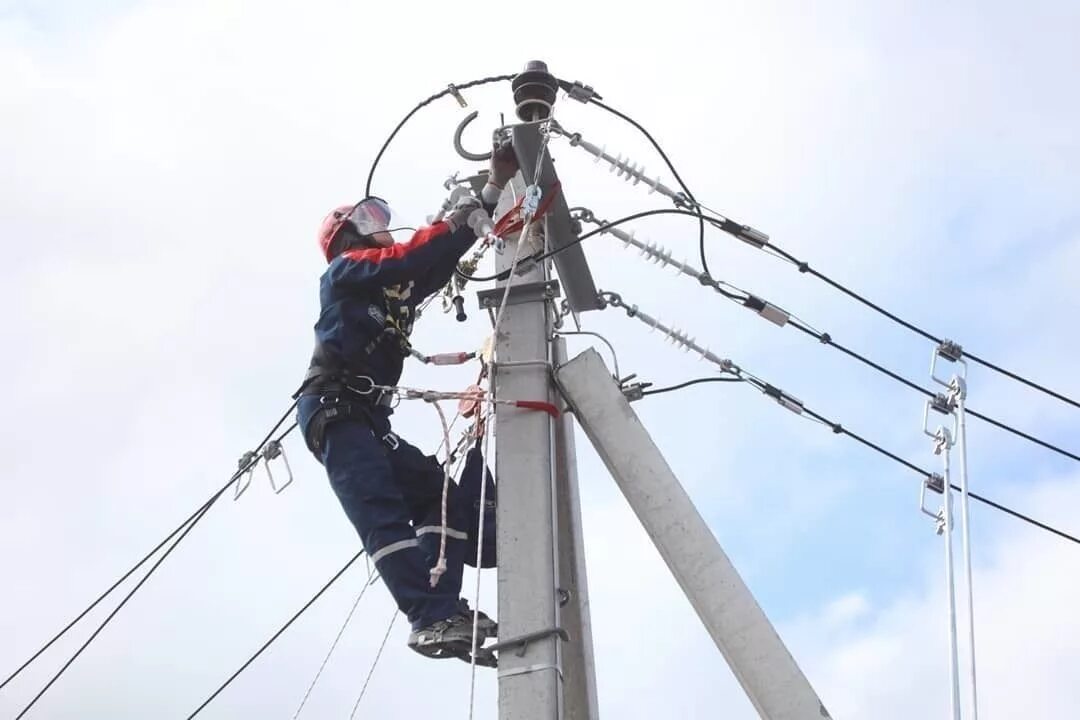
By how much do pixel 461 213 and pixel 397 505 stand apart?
1.21 m

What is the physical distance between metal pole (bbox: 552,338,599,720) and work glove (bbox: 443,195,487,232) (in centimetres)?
71

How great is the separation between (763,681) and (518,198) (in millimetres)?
2320

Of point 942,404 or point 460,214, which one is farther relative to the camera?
point 942,404

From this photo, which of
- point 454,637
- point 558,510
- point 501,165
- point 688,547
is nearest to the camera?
point 454,637

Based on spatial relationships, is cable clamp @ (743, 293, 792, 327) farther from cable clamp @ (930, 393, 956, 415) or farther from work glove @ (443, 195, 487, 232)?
work glove @ (443, 195, 487, 232)

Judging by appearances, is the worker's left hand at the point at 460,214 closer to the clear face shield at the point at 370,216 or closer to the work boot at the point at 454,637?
the clear face shield at the point at 370,216

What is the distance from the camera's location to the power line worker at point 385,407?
5098 millimetres

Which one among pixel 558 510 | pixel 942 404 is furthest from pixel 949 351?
pixel 558 510

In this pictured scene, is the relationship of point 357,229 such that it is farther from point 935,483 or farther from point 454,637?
point 935,483

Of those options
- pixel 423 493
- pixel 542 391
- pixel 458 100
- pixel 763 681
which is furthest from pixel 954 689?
pixel 458 100

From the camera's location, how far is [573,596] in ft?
17.2

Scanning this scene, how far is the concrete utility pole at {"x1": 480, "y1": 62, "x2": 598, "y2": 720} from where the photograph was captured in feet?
15.5

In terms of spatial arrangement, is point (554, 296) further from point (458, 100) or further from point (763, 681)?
point (763, 681)

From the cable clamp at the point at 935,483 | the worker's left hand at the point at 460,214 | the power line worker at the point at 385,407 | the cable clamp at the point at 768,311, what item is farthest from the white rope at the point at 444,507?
the cable clamp at the point at 935,483
